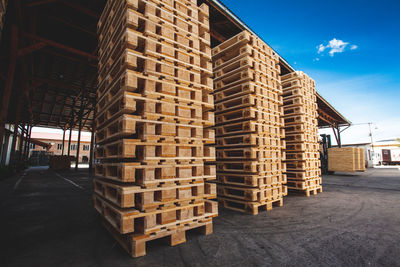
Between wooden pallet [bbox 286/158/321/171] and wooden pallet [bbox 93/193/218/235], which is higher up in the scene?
wooden pallet [bbox 286/158/321/171]

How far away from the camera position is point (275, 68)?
6.03 m

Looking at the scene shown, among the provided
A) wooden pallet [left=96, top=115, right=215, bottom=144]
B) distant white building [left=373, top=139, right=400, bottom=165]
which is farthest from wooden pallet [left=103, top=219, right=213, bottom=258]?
distant white building [left=373, top=139, right=400, bottom=165]

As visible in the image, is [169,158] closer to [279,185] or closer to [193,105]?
[193,105]

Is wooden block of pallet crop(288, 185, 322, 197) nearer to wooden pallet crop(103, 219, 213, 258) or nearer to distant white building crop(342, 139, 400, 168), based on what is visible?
wooden pallet crop(103, 219, 213, 258)

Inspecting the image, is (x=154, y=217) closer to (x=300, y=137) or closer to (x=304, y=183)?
(x=304, y=183)

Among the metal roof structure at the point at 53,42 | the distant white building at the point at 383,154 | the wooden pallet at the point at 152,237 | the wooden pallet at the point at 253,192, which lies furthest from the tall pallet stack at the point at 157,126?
the distant white building at the point at 383,154

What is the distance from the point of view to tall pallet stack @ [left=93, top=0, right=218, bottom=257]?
2.56 m

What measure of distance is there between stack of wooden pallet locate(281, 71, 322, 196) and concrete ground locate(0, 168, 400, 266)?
2.20 m

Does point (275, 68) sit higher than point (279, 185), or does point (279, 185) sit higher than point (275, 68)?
point (275, 68)

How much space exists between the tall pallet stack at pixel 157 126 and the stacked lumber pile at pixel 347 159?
15087 mm

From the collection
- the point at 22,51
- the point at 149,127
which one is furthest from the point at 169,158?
the point at 22,51

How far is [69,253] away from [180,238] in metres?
1.48

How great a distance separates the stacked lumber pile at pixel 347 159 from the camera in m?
13.7

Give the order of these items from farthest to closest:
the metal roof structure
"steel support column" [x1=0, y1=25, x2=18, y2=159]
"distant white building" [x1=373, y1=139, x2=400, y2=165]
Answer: "distant white building" [x1=373, y1=139, x2=400, y2=165] < "steel support column" [x1=0, y1=25, x2=18, y2=159] < the metal roof structure
